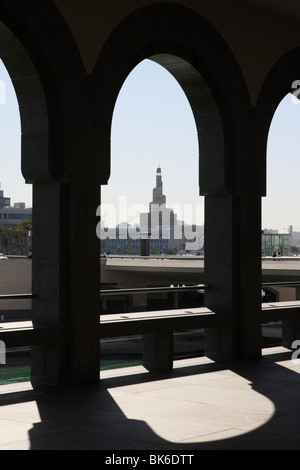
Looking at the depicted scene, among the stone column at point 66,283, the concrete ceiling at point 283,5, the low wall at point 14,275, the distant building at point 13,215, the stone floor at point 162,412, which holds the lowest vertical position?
the low wall at point 14,275

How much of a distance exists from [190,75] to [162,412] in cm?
522

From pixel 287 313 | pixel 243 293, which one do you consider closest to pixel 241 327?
pixel 243 293

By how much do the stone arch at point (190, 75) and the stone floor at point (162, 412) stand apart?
2610 millimetres

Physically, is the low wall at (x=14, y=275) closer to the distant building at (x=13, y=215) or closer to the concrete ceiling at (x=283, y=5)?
the concrete ceiling at (x=283, y=5)

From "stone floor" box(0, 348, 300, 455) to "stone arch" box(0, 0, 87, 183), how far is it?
259 cm

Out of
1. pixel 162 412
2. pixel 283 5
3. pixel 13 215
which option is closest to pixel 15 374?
pixel 162 412

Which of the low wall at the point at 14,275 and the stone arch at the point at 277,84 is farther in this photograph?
the low wall at the point at 14,275

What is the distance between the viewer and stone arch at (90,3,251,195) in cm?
980

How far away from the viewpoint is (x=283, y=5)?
462 inches

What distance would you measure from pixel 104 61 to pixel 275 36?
354 cm

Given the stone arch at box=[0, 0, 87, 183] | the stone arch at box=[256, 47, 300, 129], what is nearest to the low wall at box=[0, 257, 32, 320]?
the stone arch at box=[256, 47, 300, 129]

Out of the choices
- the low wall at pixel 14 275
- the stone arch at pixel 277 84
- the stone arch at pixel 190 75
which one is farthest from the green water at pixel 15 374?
the low wall at pixel 14 275

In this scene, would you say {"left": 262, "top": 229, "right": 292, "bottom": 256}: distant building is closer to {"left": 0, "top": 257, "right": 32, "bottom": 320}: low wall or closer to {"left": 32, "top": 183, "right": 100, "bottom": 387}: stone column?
{"left": 0, "top": 257, "right": 32, "bottom": 320}: low wall

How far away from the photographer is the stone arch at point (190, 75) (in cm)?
980
